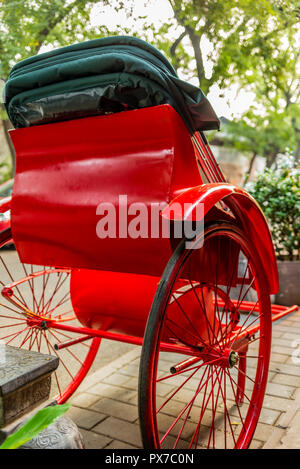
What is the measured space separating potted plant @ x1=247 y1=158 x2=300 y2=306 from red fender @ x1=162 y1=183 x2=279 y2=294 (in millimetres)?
2384

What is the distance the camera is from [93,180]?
6.50ft

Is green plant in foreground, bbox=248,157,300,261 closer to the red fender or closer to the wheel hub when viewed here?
the red fender

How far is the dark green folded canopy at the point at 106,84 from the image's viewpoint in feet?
5.99

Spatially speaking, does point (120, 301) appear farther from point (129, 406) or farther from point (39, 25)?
point (39, 25)

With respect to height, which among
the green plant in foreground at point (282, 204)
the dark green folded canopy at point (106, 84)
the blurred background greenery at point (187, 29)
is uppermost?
the blurred background greenery at point (187, 29)

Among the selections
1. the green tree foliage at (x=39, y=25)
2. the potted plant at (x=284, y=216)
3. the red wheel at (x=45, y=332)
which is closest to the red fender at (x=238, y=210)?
the red wheel at (x=45, y=332)

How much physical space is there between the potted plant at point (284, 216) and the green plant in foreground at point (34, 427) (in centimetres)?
387

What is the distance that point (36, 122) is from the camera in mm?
2148

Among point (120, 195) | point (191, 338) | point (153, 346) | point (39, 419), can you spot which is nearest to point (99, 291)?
point (191, 338)

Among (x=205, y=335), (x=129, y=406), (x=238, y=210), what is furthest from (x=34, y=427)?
(x=129, y=406)

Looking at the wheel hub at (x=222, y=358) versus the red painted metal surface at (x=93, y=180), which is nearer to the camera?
the red painted metal surface at (x=93, y=180)

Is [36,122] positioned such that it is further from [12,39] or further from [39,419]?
[12,39]

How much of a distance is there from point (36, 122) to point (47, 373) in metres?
1.15

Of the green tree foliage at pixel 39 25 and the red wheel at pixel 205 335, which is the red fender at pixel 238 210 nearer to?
the red wheel at pixel 205 335
